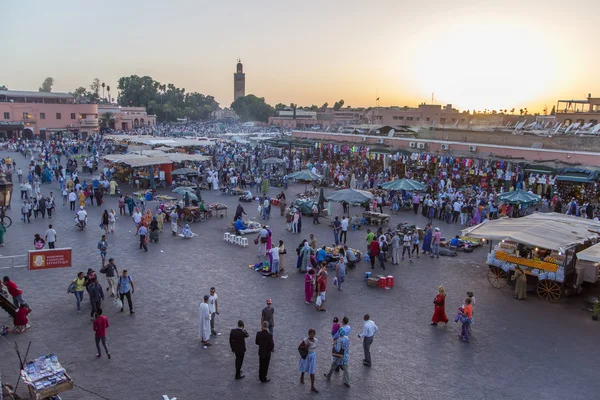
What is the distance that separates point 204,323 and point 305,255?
16.6 feet

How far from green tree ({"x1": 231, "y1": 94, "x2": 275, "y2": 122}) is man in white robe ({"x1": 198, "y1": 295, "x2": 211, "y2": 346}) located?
11048 cm

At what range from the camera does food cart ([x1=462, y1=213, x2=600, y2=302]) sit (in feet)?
40.3

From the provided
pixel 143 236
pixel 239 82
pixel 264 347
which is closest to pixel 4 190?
pixel 264 347

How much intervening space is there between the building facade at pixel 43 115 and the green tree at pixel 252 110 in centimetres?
5310

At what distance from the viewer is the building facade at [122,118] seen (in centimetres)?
7881

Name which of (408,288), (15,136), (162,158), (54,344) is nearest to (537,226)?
(408,288)

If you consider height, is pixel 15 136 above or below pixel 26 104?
below

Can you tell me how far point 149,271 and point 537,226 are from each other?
11.2 meters

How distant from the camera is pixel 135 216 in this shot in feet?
59.1

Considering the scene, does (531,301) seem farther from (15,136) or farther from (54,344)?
(15,136)

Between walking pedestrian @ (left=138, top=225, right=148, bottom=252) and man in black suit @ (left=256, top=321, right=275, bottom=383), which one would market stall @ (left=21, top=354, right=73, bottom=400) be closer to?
man in black suit @ (left=256, top=321, right=275, bottom=383)

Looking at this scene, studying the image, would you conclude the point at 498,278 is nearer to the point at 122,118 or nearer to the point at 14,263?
the point at 14,263

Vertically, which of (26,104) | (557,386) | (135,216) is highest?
(26,104)

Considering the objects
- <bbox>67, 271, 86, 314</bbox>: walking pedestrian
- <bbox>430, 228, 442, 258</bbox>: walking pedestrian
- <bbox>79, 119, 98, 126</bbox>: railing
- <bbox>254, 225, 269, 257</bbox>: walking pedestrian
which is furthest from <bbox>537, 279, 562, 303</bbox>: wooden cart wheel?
<bbox>79, 119, 98, 126</bbox>: railing
